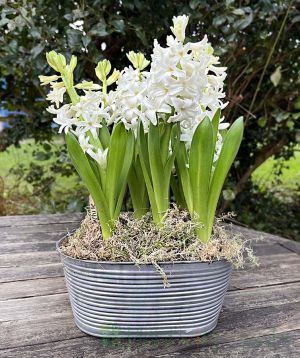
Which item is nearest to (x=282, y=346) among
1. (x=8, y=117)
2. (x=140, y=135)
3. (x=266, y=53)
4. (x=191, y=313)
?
(x=191, y=313)

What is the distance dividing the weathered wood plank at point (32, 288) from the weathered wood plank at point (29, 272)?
Result: 0.03m

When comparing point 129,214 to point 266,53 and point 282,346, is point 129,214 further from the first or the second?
point 266,53

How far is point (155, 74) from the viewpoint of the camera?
0.59 m

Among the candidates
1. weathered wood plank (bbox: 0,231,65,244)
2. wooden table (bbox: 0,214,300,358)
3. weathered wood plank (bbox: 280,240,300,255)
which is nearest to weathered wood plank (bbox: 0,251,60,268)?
wooden table (bbox: 0,214,300,358)

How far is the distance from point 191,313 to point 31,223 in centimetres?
96

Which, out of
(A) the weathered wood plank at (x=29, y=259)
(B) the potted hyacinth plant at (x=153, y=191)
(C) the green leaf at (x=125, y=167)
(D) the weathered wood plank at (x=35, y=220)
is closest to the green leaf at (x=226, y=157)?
(B) the potted hyacinth plant at (x=153, y=191)

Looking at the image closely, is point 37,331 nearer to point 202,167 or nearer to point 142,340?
point 142,340

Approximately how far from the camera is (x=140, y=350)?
2.08 ft

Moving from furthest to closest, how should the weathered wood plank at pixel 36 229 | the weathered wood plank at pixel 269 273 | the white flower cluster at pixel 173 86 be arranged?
the weathered wood plank at pixel 36 229, the weathered wood plank at pixel 269 273, the white flower cluster at pixel 173 86

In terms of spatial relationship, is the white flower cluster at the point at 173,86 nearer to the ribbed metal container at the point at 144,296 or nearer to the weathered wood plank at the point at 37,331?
the ribbed metal container at the point at 144,296

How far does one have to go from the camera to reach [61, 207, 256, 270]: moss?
2.09 ft

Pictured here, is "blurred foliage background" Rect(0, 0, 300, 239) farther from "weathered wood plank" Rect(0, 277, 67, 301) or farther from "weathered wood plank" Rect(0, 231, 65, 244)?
"weathered wood plank" Rect(0, 277, 67, 301)

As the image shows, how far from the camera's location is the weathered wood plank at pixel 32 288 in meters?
0.86

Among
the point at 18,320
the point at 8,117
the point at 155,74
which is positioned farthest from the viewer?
the point at 8,117
